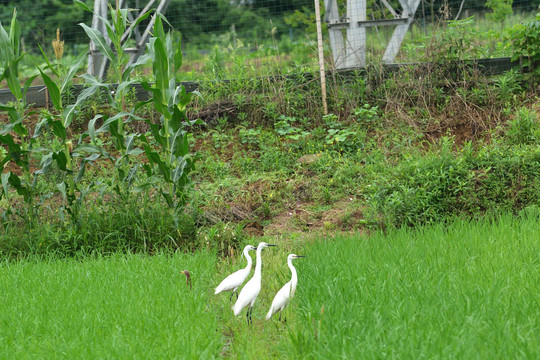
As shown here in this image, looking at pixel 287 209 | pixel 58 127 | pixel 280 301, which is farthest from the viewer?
pixel 287 209

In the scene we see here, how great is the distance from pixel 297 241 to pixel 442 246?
5.91ft

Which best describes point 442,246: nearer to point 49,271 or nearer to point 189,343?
point 189,343

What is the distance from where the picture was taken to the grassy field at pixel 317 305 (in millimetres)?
3420

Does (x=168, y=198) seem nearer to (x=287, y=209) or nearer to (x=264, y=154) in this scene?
(x=287, y=209)

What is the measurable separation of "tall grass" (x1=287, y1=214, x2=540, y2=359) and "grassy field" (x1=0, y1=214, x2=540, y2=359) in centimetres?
1

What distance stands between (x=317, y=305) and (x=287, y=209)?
12.4 ft

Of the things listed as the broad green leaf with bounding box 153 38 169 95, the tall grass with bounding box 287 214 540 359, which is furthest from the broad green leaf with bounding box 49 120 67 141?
the tall grass with bounding box 287 214 540 359

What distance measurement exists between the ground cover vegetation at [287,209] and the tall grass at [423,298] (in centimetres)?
2

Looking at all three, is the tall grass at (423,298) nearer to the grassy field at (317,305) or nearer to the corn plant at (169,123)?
the grassy field at (317,305)

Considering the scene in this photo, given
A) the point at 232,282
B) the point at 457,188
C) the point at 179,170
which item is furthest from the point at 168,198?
the point at 457,188

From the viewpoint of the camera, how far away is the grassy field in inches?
135

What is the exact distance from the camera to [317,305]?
4094mm

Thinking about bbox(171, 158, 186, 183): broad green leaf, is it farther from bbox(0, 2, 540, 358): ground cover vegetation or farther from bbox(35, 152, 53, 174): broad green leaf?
bbox(35, 152, 53, 174): broad green leaf

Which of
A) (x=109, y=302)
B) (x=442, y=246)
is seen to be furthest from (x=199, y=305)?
(x=442, y=246)
